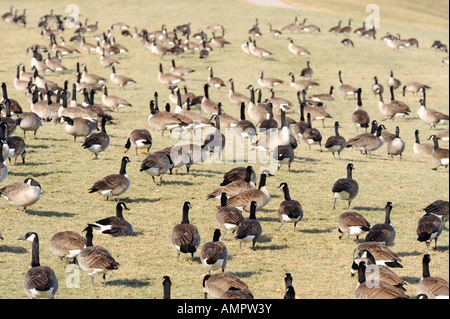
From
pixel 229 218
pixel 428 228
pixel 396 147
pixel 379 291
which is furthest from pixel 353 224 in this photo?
pixel 396 147

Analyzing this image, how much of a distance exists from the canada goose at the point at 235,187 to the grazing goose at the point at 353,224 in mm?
3610

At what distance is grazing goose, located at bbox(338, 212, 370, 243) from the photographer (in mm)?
16062

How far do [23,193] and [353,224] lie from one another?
31.0 feet

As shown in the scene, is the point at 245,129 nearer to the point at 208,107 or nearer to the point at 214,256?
the point at 208,107

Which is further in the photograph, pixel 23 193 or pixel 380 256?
pixel 23 193

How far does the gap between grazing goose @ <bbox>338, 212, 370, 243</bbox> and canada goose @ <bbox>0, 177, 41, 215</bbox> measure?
878 cm

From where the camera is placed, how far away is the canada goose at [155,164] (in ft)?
65.7

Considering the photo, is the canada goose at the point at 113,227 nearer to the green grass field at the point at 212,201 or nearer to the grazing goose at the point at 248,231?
the green grass field at the point at 212,201

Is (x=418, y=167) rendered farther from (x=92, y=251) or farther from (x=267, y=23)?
(x=267, y=23)

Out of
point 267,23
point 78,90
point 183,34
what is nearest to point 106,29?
point 183,34

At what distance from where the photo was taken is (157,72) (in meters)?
45.8

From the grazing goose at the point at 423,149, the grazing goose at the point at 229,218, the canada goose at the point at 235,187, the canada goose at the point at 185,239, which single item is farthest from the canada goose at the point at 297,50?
the canada goose at the point at 185,239

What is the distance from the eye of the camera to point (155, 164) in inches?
791

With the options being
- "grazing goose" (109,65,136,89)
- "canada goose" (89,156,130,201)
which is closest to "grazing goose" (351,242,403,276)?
"canada goose" (89,156,130,201)
